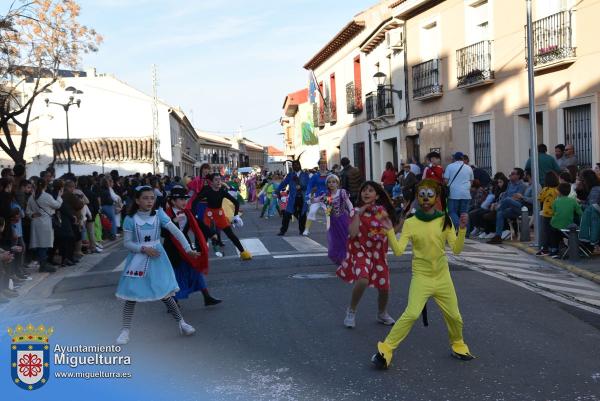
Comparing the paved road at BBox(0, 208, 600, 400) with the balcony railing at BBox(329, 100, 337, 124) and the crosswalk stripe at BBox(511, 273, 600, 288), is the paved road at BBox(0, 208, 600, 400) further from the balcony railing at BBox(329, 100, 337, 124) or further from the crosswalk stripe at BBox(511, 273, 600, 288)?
the balcony railing at BBox(329, 100, 337, 124)

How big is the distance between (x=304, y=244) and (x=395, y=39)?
13580mm

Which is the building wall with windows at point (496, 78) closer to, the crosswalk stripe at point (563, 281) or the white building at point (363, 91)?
the white building at point (363, 91)

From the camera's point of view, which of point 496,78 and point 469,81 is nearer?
Answer: point 496,78

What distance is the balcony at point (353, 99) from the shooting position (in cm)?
3259

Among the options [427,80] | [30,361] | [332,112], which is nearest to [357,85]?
[332,112]

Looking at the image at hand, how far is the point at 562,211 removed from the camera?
38.5 feet

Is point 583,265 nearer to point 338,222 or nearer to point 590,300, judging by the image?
point 590,300

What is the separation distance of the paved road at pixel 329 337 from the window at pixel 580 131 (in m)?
5.81

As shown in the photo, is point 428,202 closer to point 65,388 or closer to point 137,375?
point 137,375

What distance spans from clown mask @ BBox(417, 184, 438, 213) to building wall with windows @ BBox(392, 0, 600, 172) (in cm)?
1094

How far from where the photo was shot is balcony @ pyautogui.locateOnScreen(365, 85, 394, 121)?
27.7 m

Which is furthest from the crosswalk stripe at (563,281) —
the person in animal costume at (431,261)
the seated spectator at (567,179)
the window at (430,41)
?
the window at (430,41)

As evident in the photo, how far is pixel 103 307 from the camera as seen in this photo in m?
8.89

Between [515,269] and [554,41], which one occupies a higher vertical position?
[554,41]
